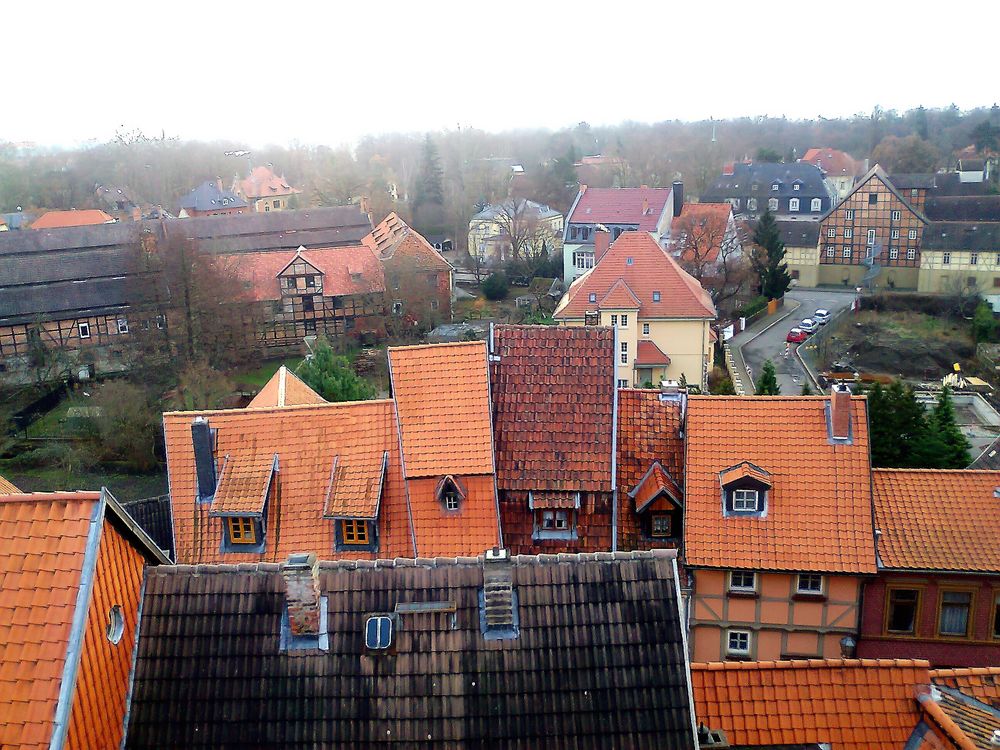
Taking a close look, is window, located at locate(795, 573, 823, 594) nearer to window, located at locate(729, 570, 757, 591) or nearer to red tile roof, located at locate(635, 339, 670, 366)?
window, located at locate(729, 570, 757, 591)

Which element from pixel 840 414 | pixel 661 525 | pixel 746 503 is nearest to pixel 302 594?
pixel 661 525

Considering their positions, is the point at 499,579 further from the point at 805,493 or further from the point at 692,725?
the point at 805,493

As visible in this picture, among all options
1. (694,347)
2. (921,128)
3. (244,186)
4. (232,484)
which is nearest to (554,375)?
(232,484)

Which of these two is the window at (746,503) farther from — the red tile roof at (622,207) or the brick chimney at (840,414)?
the red tile roof at (622,207)

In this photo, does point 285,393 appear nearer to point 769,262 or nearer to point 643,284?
point 643,284

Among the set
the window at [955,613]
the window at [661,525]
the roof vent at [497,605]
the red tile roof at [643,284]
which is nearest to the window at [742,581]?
the window at [661,525]

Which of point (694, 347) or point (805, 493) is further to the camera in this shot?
point (694, 347)

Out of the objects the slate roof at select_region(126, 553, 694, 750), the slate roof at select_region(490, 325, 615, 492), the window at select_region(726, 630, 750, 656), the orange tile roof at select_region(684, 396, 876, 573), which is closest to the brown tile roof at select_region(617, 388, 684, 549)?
the orange tile roof at select_region(684, 396, 876, 573)
